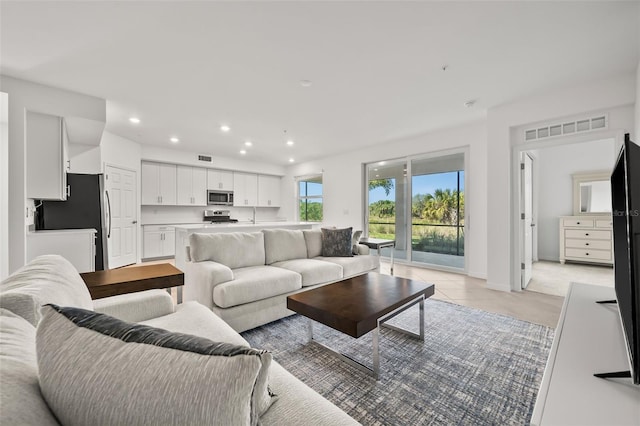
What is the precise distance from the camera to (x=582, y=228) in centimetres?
499

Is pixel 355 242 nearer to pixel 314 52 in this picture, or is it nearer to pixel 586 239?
pixel 314 52

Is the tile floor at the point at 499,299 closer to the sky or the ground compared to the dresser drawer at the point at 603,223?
closer to the ground

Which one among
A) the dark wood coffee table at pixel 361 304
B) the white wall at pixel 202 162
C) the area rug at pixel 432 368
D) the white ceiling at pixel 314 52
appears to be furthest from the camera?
the white wall at pixel 202 162

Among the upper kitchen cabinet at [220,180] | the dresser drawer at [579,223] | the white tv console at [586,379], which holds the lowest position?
the white tv console at [586,379]

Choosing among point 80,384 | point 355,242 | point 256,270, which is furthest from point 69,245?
point 80,384

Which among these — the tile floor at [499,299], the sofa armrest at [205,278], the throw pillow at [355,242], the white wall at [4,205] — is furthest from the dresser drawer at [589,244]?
the white wall at [4,205]

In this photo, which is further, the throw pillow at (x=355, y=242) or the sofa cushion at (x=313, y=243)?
the throw pillow at (x=355, y=242)

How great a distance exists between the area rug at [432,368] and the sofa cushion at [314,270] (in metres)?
0.45

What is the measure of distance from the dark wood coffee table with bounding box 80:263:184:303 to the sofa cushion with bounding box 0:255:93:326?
0.53 meters

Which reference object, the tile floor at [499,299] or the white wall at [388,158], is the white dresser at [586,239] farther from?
the tile floor at [499,299]

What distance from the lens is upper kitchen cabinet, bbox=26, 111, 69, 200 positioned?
121 inches

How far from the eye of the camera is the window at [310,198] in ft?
23.9

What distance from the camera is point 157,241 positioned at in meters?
6.03

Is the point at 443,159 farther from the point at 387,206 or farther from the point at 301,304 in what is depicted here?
the point at 301,304
